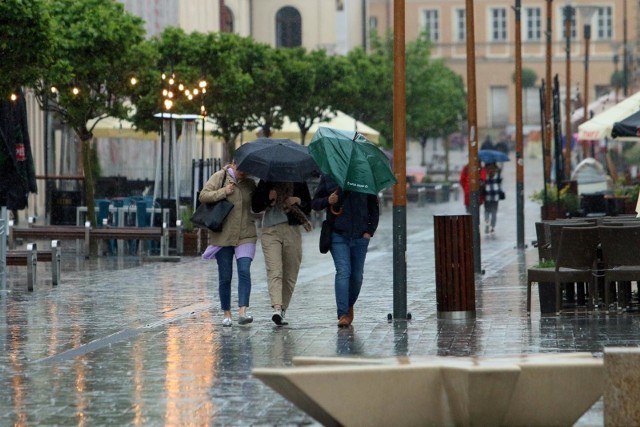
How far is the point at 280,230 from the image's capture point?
51.8 ft

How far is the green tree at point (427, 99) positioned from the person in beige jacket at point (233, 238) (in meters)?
51.0

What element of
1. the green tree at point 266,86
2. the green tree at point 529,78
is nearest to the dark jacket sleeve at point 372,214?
the green tree at point 266,86

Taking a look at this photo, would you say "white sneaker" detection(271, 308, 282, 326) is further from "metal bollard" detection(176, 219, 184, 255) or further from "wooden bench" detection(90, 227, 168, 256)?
"metal bollard" detection(176, 219, 184, 255)

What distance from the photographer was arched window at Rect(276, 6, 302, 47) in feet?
250

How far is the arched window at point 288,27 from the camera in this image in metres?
76.2

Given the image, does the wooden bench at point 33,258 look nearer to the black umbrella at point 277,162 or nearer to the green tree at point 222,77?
the black umbrella at point 277,162

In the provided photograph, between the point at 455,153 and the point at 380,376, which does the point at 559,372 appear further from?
the point at 455,153

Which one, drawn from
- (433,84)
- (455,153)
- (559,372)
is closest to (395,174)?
(559,372)

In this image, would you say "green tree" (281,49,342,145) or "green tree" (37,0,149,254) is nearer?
"green tree" (37,0,149,254)

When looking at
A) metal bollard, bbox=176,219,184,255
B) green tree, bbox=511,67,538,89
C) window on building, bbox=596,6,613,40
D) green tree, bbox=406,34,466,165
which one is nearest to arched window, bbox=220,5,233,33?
green tree, bbox=406,34,466,165

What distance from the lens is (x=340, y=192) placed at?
15469mm

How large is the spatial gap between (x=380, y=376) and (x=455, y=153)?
262 feet

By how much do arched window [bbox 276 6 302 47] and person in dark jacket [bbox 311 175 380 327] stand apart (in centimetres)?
6108

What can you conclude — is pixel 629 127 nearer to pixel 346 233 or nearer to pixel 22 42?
pixel 346 233
